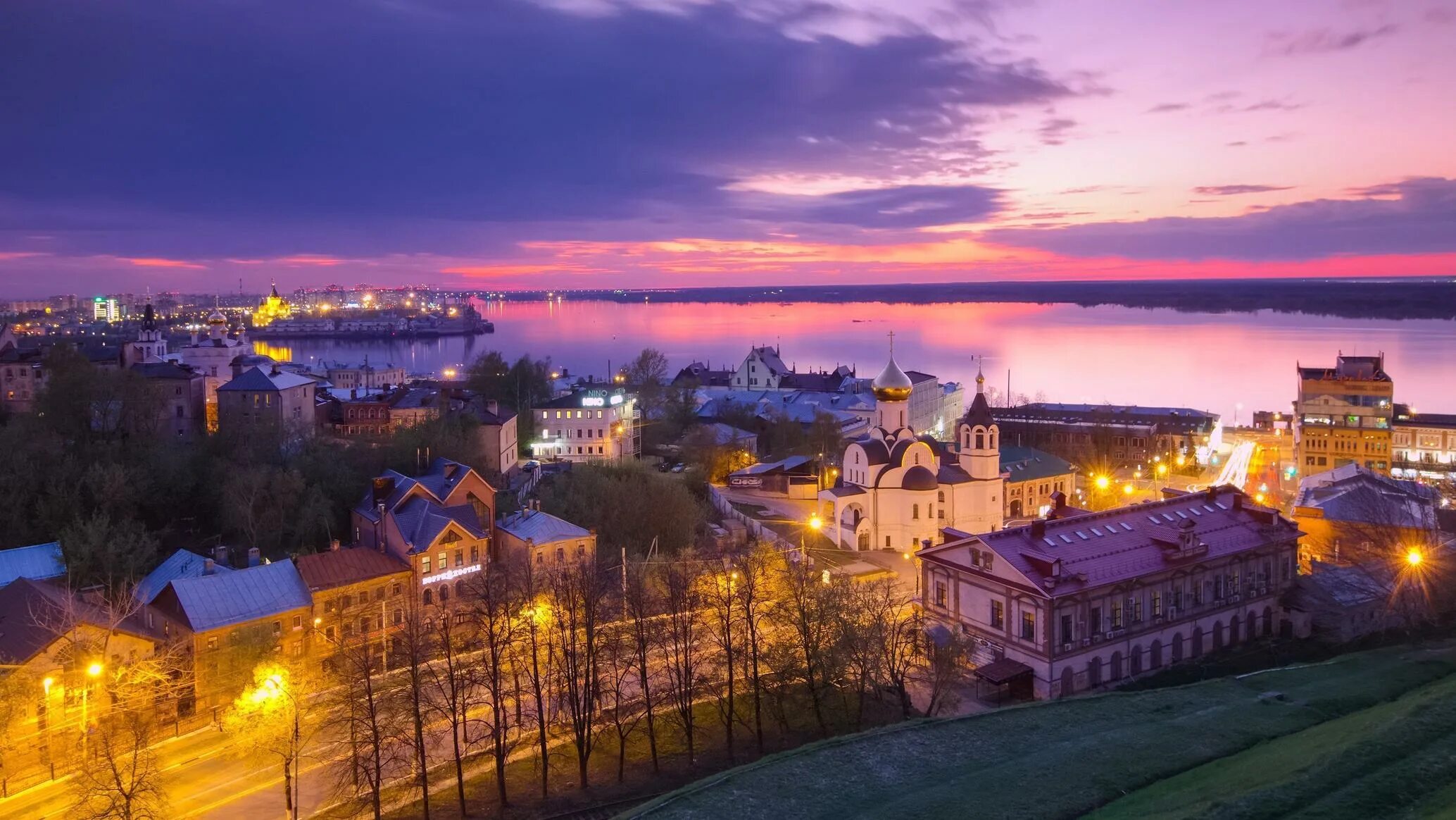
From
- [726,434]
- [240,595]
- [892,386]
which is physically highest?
[892,386]

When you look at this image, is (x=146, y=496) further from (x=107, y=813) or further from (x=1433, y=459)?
(x=1433, y=459)

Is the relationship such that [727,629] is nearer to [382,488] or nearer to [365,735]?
[365,735]

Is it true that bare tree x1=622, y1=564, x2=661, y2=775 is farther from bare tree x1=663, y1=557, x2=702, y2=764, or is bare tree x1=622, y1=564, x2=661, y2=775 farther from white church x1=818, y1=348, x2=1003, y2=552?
white church x1=818, y1=348, x2=1003, y2=552

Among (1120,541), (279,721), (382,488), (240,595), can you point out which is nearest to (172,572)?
(240,595)

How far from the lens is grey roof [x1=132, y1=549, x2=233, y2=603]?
2425 cm

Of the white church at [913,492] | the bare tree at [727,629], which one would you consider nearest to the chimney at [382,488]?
the bare tree at [727,629]

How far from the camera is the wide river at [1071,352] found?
93625mm

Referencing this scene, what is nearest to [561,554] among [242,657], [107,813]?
[242,657]

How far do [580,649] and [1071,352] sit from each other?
393 ft

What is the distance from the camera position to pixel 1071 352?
132 meters

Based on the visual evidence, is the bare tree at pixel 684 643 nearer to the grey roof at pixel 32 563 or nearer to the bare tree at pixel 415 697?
the bare tree at pixel 415 697

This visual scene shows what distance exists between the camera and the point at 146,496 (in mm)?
31734

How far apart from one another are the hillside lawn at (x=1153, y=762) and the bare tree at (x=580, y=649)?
9.65 ft

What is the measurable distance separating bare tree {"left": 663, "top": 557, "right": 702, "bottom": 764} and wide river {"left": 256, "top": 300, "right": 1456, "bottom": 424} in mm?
68184
